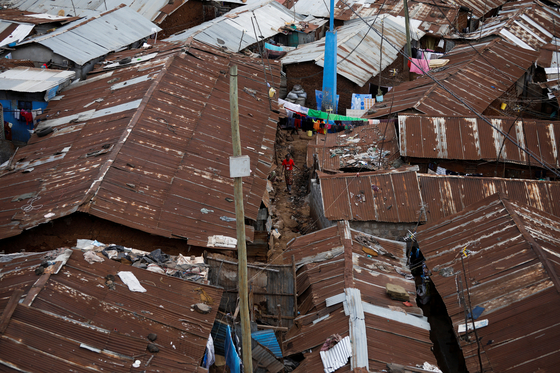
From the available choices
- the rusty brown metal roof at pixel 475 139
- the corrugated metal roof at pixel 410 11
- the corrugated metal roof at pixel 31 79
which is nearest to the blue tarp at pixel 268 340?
the rusty brown metal roof at pixel 475 139

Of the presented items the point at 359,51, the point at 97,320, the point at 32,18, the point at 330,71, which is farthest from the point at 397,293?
the point at 32,18

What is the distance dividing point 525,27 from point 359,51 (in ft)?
36.8

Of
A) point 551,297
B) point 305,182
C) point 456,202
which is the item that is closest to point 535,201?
point 456,202

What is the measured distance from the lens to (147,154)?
16.1m

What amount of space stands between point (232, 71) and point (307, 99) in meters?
20.7

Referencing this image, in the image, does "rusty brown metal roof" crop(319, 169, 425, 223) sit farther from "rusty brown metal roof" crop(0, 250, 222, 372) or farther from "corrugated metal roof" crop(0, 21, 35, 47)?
"corrugated metal roof" crop(0, 21, 35, 47)

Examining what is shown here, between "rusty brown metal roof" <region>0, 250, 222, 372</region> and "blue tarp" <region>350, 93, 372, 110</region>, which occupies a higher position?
"blue tarp" <region>350, 93, 372, 110</region>

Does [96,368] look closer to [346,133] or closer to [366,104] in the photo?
[346,133]

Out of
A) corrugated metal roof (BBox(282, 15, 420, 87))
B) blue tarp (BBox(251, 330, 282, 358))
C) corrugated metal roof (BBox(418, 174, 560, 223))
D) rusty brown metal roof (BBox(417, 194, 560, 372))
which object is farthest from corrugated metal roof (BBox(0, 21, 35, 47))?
rusty brown metal roof (BBox(417, 194, 560, 372))

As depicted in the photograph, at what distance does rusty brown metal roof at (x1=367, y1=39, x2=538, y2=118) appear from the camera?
2202 cm

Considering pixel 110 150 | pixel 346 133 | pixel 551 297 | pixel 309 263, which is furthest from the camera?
pixel 346 133

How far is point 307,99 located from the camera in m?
29.1

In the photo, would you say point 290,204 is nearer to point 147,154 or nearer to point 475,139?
point 147,154

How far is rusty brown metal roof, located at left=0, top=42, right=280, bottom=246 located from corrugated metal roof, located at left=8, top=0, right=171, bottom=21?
35.5ft
